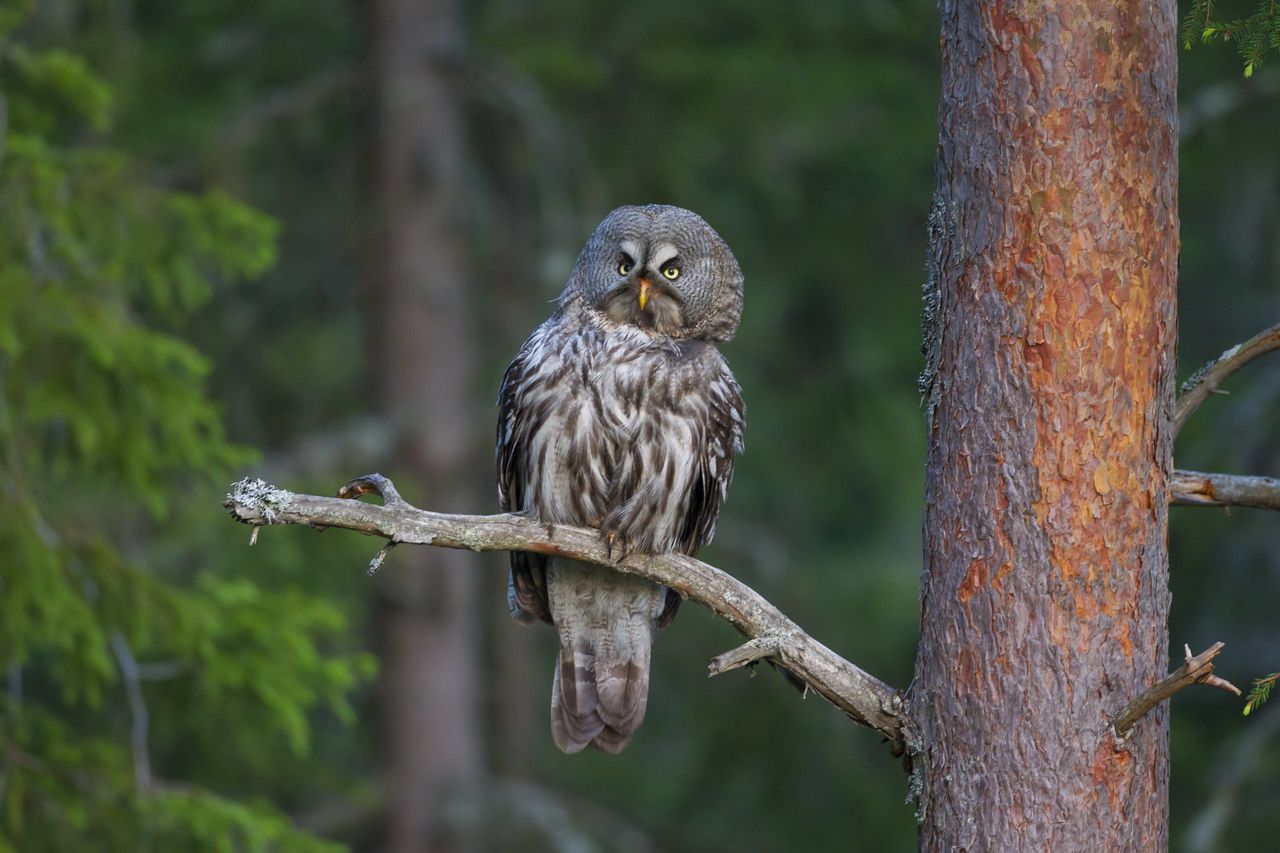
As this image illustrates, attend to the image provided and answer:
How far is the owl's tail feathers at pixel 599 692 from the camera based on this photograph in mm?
4230

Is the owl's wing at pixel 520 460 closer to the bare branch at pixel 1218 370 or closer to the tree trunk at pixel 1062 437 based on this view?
the tree trunk at pixel 1062 437

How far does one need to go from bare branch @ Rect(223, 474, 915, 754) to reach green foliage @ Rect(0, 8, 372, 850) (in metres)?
1.47

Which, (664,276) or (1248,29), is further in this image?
(664,276)

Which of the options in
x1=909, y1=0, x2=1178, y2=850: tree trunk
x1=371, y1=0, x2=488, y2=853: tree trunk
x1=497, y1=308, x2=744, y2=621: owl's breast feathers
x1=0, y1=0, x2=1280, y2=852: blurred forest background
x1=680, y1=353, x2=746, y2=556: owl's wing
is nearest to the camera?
x1=909, y1=0, x2=1178, y2=850: tree trunk

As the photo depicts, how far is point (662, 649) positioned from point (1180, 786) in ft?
11.8

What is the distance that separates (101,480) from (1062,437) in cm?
307

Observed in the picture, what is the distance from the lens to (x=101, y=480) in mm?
4590

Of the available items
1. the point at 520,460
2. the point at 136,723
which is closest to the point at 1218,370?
the point at 520,460

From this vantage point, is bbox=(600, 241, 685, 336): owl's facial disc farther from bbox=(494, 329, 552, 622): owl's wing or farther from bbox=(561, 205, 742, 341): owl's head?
bbox=(494, 329, 552, 622): owl's wing

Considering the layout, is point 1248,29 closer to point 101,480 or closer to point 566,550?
point 566,550

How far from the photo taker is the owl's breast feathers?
4051 millimetres

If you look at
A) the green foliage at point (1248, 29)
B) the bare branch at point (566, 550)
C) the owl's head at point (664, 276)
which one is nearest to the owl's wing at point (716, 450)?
the owl's head at point (664, 276)

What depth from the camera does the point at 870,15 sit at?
8445 mm

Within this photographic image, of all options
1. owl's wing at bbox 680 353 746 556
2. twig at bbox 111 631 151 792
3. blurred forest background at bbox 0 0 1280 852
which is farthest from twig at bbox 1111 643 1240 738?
twig at bbox 111 631 151 792
